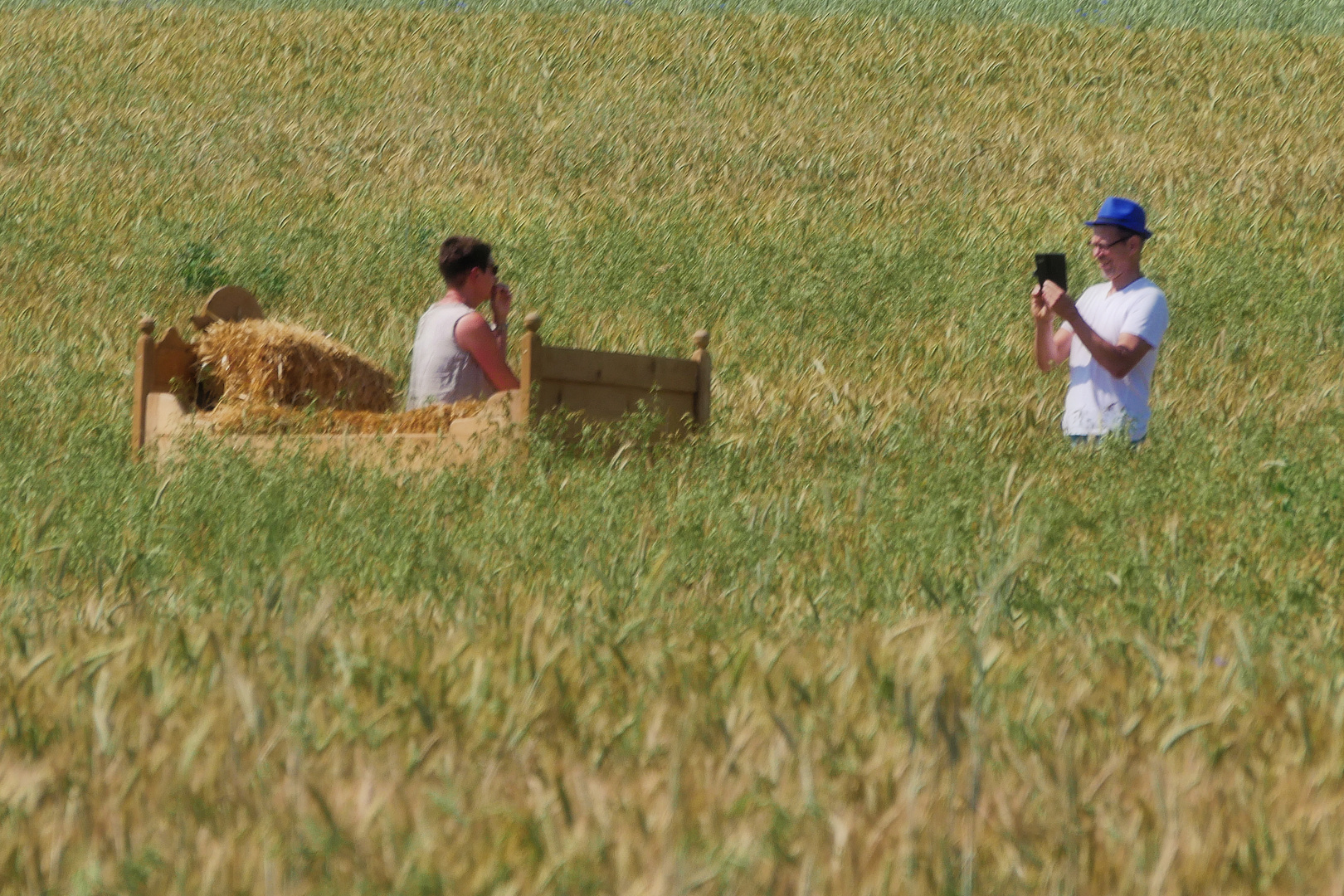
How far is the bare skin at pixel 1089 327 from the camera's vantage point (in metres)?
6.66

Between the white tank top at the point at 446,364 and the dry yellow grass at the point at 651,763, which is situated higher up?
the white tank top at the point at 446,364

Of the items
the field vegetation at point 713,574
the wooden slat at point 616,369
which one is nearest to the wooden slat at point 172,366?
the field vegetation at point 713,574

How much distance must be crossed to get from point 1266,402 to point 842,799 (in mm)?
6673

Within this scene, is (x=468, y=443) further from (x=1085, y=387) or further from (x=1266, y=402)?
Result: (x=1266, y=402)

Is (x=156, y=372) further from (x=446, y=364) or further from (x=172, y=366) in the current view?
(x=446, y=364)

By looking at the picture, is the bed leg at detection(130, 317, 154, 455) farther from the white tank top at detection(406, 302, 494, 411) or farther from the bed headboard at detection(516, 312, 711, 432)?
the bed headboard at detection(516, 312, 711, 432)

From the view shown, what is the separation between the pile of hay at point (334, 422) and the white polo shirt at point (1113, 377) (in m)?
2.63

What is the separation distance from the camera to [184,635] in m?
3.06

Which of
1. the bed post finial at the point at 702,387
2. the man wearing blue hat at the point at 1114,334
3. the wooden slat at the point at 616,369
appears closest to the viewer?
the wooden slat at the point at 616,369

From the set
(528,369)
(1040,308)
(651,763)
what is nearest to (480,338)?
(528,369)

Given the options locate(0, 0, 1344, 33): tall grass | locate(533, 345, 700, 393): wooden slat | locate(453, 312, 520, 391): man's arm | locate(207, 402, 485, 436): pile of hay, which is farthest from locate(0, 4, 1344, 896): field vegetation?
locate(0, 0, 1344, 33): tall grass

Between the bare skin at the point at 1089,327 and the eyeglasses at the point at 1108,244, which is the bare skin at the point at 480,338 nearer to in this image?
the bare skin at the point at 1089,327

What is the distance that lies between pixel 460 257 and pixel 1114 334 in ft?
9.52

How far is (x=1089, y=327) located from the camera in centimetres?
677
